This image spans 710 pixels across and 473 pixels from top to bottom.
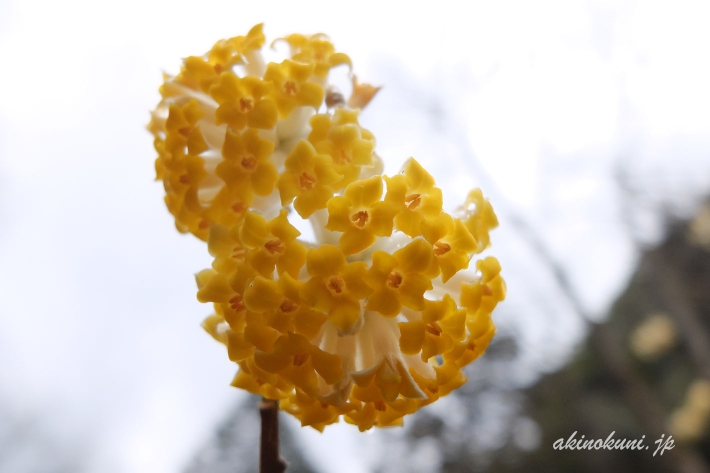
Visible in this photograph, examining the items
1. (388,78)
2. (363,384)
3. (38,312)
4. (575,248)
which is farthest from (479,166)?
(363,384)

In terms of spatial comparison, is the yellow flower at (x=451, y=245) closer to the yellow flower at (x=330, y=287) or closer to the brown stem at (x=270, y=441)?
the yellow flower at (x=330, y=287)

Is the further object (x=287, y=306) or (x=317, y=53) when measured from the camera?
(x=317, y=53)

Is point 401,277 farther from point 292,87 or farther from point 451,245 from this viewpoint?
point 292,87

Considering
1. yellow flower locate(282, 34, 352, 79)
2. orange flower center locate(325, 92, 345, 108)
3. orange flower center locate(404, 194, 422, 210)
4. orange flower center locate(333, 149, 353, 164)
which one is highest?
yellow flower locate(282, 34, 352, 79)

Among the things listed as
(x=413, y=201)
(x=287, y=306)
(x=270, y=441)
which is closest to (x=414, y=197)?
(x=413, y=201)

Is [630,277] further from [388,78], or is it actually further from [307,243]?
[307,243]

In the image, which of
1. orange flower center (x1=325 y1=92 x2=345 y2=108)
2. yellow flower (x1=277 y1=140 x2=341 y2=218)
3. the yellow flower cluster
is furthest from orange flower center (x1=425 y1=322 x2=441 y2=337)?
orange flower center (x1=325 y1=92 x2=345 y2=108)

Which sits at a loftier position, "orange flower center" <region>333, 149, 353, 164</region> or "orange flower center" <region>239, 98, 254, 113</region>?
"orange flower center" <region>239, 98, 254, 113</region>

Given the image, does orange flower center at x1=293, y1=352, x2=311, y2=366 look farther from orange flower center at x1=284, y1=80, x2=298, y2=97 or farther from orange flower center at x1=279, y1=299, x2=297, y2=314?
orange flower center at x1=284, y1=80, x2=298, y2=97
